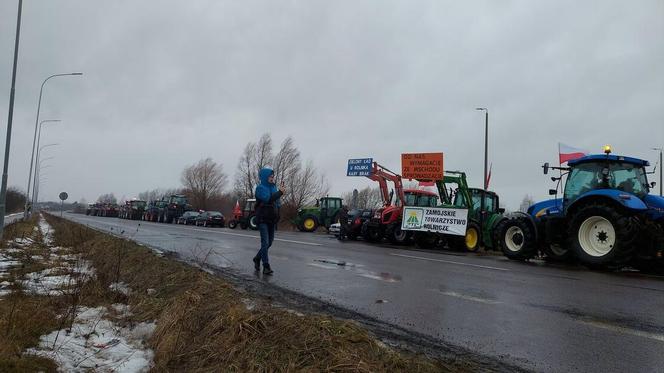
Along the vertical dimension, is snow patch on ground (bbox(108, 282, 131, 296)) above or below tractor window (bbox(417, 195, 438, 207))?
below

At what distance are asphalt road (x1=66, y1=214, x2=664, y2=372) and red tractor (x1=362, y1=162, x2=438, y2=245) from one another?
9.04 metres

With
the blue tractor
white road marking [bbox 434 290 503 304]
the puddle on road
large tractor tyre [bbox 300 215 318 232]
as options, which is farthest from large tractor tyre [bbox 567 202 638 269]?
large tractor tyre [bbox 300 215 318 232]

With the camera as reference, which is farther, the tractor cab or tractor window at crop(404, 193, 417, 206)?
the tractor cab

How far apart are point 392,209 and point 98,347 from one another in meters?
17.6

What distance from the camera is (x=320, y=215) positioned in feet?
110

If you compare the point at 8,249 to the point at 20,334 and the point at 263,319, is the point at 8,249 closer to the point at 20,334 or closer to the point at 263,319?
the point at 20,334

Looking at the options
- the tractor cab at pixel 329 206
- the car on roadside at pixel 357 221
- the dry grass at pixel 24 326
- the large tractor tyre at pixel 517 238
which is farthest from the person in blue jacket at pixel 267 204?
the tractor cab at pixel 329 206

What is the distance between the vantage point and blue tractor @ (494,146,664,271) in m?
11.1

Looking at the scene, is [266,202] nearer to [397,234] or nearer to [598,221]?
[598,221]

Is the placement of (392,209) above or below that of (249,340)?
above

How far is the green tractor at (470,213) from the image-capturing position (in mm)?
19031

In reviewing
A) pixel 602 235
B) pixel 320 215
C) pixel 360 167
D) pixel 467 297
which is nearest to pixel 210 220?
pixel 320 215

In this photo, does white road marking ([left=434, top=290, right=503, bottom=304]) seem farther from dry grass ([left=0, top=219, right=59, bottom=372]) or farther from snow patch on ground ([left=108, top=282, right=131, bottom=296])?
dry grass ([left=0, top=219, right=59, bottom=372])

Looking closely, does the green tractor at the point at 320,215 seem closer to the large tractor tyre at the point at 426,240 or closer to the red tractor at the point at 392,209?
the red tractor at the point at 392,209
